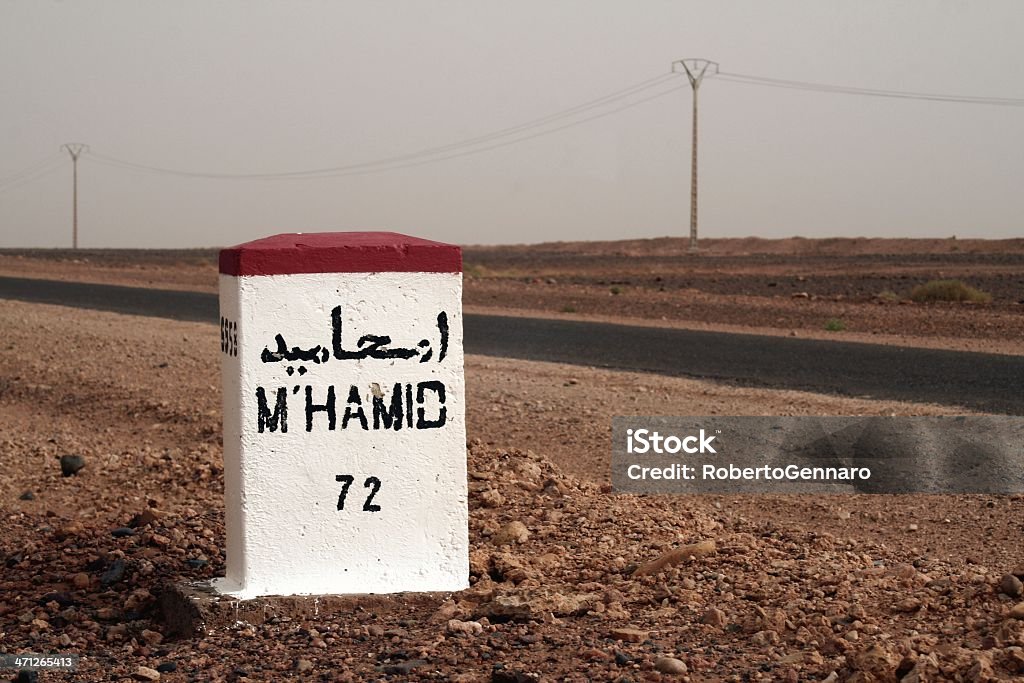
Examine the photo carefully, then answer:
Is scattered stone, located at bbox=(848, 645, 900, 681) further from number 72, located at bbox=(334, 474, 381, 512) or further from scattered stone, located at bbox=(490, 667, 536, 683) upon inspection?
number 72, located at bbox=(334, 474, 381, 512)

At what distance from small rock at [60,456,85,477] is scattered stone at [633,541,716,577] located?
16.7ft

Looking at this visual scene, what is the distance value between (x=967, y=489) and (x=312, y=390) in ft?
17.6

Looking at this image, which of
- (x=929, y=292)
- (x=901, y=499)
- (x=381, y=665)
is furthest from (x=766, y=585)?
(x=929, y=292)

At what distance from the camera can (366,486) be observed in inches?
218

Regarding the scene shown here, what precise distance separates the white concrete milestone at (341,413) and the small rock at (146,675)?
2.14 feet

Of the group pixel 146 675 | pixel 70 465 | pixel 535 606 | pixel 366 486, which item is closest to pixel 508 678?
pixel 535 606

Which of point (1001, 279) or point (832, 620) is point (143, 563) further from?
point (1001, 279)

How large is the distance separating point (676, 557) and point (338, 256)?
2336 millimetres

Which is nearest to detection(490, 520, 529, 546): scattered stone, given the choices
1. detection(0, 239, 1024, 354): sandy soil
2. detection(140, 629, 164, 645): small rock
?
detection(140, 629, 164, 645): small rock

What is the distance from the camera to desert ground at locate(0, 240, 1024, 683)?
16.0 feet

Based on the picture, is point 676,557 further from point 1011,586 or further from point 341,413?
point 341,413

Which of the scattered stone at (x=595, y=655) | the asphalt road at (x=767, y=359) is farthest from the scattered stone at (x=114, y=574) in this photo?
the asphalt road at (x=767, y=359)

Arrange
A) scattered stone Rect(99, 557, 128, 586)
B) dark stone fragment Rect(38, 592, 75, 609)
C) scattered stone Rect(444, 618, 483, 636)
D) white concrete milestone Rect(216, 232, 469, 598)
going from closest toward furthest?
1. scattered stone Rect(444, 618, 483, 636)
2. white concrete milestone Rect(216, 232, 469, 598)
3. dark stone fragment Rect(38, 592, 75, 609)
4. scattered stone Rect(99, 557, 128, 586)

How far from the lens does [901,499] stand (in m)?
8.59
